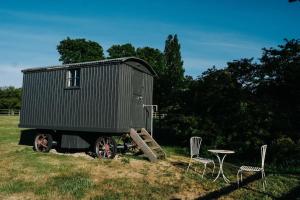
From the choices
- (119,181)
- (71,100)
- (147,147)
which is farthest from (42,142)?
(119,181)

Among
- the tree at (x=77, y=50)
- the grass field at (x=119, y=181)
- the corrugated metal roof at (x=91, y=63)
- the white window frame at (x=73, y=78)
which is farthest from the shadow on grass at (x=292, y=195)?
the tree at (x=77, y=50)

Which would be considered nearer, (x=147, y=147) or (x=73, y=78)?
(x=147, y=147)

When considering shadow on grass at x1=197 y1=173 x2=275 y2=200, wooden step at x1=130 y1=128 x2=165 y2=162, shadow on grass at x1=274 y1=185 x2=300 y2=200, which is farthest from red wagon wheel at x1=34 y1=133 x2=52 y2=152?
shadow on grass at x1=274 y1=185 x2=300 y2=200

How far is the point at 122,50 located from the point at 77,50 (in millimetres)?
9741

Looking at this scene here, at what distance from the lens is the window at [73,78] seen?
16.0m

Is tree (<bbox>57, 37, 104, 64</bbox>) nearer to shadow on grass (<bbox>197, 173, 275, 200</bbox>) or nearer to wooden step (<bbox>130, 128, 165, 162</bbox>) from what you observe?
wooden step (<bbox>130, 128, 165, 162</bbox>)

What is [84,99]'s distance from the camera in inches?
607

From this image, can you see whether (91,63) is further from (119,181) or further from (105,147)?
(119,181)

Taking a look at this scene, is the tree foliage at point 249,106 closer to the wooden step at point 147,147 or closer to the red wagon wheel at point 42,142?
the wooden step at point 147,147

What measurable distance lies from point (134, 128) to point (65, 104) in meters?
3.47

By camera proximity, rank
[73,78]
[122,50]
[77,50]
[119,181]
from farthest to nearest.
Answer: [77,50] < [122,50] < [73,78] < [119,181]

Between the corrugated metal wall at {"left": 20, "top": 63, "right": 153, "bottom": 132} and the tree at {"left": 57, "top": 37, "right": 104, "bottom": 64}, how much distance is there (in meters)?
47.7

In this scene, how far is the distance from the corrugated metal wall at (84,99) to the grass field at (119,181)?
1742mm

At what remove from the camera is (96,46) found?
66.6 m
